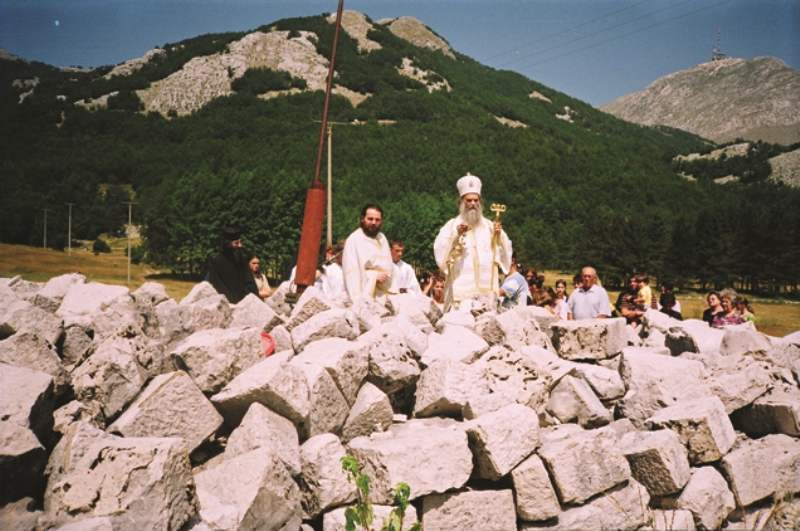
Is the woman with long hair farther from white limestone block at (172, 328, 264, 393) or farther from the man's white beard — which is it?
white limestone block at (172, 328, 264, 393)

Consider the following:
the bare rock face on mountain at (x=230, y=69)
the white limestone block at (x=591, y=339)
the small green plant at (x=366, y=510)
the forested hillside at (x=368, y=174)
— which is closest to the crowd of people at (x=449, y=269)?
the white limestone block at (x=591, y=339)

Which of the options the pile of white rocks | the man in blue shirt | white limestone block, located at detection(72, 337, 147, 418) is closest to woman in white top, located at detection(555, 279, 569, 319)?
the man in blue shirt

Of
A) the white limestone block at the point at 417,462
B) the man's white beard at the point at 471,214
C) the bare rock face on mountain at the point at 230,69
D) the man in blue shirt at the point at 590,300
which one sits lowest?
the white limestone block at the point at 417,462

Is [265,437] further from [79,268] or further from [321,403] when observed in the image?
[79,268]

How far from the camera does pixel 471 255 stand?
30.0ft

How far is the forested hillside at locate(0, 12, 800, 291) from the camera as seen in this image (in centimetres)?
6147

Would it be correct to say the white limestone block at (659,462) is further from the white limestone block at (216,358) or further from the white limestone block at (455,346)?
the white limestone block at (216,358)

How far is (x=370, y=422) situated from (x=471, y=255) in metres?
4.58

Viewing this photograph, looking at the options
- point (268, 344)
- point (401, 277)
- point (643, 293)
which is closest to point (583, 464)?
point (268, 344)

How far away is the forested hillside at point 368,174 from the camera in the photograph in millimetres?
61469

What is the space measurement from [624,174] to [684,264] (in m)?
64.6

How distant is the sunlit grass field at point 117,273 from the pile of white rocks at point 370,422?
31000mm

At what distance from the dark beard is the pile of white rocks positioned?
1920 mm

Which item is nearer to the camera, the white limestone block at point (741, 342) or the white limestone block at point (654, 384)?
the white limestone block at point (654, 384)
